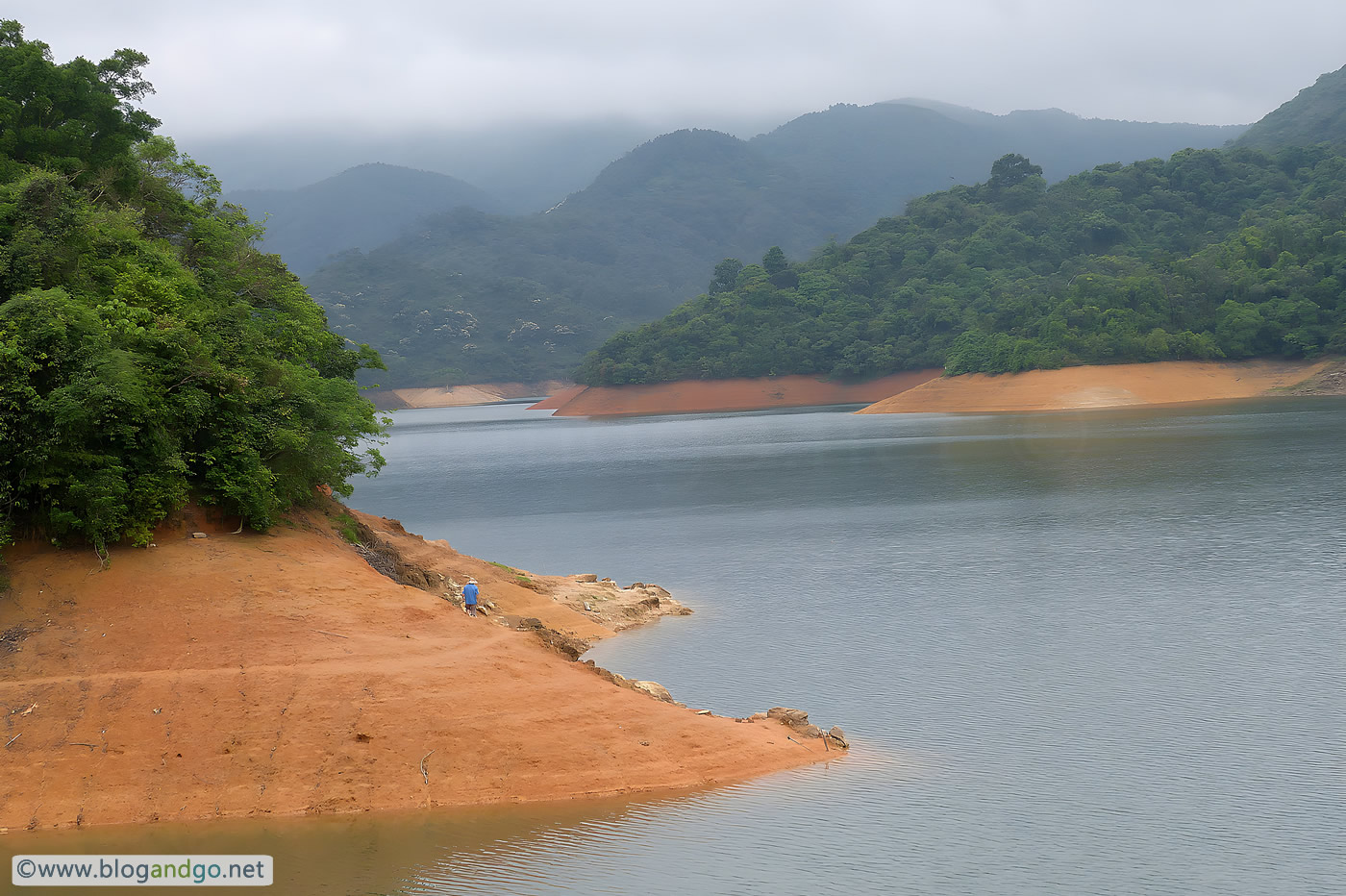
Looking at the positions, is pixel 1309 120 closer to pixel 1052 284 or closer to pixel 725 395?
pixel 1052 284

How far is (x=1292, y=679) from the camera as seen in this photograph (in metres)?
17.3

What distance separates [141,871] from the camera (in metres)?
12.6

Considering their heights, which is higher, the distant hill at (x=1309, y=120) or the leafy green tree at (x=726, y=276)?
the distant hill at (x=1309, y=120)

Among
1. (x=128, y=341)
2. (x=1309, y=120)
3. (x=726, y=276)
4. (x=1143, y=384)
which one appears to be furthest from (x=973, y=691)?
(x=1309, y=120)

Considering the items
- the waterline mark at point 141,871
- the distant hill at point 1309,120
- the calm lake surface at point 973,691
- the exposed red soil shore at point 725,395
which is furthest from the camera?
the distant hill at point 1309,120

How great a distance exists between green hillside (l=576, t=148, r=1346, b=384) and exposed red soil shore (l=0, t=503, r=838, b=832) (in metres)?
89.9

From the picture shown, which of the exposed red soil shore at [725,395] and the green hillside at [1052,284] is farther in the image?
the exposed red soil shore at [725,395]

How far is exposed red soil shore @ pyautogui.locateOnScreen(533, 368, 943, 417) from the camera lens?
5197 inches

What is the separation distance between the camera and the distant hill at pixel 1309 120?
145125 millimetres

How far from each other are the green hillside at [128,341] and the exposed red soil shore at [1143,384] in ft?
261

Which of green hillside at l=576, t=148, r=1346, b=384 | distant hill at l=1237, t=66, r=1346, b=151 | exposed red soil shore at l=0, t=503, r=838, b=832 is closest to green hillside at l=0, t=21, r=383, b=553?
exposed red soil shore at l=0, t=503, r=838, b=832

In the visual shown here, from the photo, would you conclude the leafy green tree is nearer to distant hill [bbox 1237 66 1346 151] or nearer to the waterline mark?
distant hill [bbox 1237 66 1346 151]

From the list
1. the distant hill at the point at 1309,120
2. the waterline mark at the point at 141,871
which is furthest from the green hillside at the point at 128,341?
the distant hill at the point at 1309,120

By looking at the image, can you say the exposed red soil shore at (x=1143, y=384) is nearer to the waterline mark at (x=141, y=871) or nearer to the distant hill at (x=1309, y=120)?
the distant hill at (x=1309, y=120)
